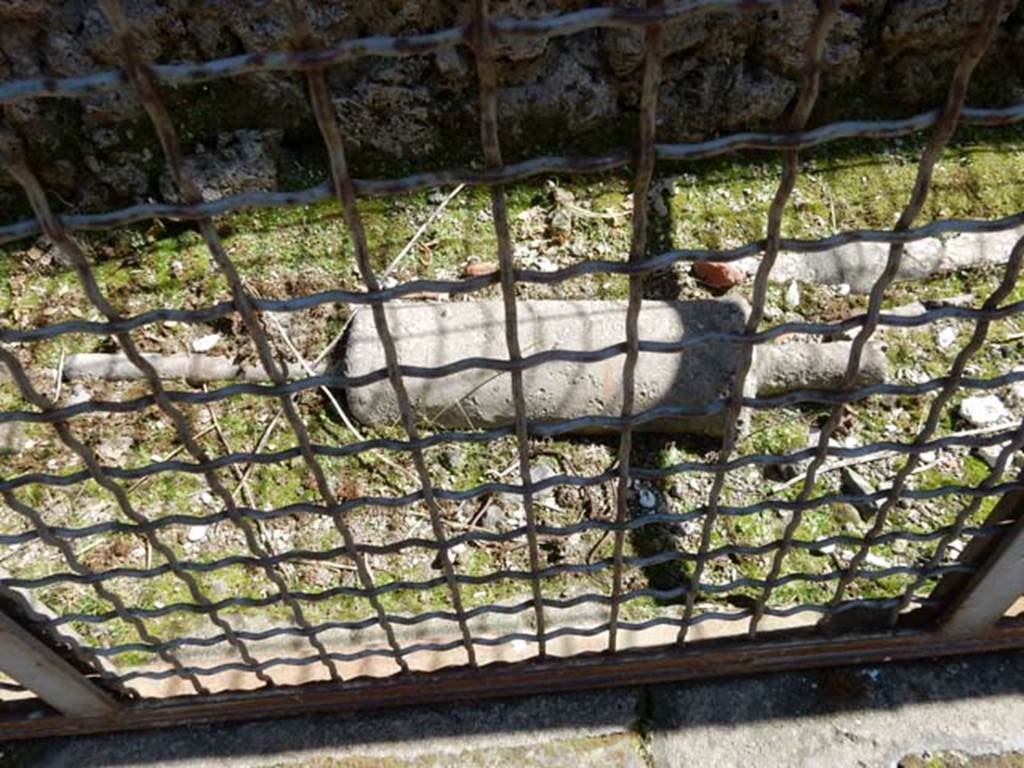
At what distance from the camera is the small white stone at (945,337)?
8.41ft

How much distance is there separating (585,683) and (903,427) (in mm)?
1129

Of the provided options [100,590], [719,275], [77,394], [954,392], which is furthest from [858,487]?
[77,394]

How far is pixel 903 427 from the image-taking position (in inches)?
95.0

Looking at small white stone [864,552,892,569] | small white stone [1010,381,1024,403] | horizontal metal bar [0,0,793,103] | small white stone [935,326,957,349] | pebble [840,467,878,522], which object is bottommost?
small white stone [864,552,892,569]

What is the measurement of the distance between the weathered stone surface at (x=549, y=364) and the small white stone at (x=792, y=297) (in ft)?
1.04

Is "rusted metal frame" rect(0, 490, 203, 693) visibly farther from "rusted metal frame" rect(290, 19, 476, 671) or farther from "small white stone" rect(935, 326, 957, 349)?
"small white stone" rect(935, 326, 957, 349)

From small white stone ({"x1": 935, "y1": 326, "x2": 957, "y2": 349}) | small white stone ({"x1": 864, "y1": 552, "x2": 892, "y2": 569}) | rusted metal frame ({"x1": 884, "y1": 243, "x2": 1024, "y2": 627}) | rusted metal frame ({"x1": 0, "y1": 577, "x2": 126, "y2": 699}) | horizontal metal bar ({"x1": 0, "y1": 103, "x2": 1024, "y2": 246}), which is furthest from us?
small white stone ({"x1": 935, "y1": 326, "x2": 957, "y2": 349})

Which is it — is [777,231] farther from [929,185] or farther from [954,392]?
[954,392]

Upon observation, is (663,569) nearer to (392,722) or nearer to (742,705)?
(742,705)

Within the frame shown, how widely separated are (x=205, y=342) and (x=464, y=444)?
0.83 metres

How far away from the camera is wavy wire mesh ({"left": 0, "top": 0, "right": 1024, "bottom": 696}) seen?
868 millimetres

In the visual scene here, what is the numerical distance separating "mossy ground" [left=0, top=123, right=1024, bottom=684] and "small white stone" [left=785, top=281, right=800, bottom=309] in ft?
0.08

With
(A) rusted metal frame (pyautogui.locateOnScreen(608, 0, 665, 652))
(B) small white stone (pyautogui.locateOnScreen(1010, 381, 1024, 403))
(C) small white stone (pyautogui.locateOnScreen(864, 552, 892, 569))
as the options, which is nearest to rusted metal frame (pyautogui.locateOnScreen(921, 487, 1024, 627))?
(C) small white stone (pyautogui.locateOnScreen(864, 552, 892, 569))

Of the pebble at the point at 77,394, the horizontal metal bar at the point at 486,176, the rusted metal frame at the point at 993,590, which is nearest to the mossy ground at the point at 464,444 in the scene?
the pebble at the point at 77,394
